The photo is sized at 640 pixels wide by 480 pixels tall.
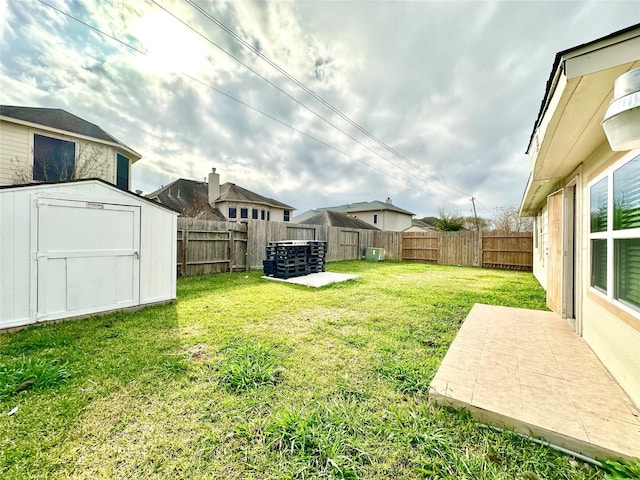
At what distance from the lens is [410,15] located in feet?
20.9

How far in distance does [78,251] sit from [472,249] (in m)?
14.7

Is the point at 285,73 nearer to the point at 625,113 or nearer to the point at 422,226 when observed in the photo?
the point at 625,113

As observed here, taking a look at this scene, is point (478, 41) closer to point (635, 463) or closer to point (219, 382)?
point (635, 463)

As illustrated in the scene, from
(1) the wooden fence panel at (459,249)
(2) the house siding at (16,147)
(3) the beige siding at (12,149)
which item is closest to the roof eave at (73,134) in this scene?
(2) the house siding at (16,147)

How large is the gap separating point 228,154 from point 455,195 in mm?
24783

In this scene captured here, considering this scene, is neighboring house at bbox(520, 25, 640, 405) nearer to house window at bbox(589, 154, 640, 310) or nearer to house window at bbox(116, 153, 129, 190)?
house window at bbox(589, 154, 640, 310)

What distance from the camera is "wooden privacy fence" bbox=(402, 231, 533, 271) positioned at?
11.6 metres

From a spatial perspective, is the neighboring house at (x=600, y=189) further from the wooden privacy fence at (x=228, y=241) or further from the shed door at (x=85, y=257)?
the wooden privacy fence at (x=228, y=241)

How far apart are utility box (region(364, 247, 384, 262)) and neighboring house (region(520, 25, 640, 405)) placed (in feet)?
35.2

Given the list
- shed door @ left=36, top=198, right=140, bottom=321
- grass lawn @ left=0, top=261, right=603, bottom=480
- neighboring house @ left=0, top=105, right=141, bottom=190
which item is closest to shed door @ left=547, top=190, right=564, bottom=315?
grass lawn @ left=0, top=261, right=603, bottom=480

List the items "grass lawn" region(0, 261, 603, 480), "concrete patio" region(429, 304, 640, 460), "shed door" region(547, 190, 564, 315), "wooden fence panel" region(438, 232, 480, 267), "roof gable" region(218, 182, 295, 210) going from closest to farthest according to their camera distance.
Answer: "grass lawn" region(0, 261, 603, 480)
"concrete patio" region(429, 304, 640, 460)
"shed door" region(547, 190, 564, 315)
"wooden fence panel" region(438, 232, 480, 267)
"roof gable" region(218, 182, 295, 210)

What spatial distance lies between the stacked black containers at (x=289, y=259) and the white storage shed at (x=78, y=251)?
3333 mm

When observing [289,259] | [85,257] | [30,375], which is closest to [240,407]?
[30,375]

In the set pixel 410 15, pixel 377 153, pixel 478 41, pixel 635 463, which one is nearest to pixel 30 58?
pixel 410 15
